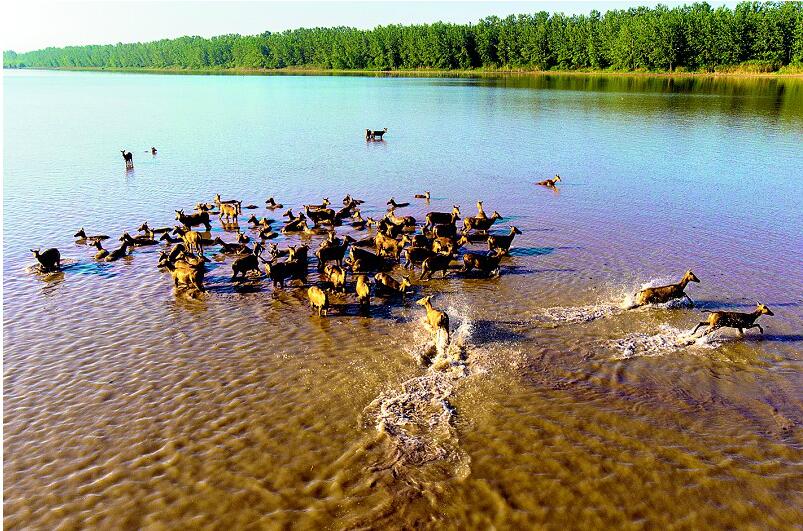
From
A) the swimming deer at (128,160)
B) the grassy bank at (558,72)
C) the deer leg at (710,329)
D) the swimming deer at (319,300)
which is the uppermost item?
the grassy bank at (558,72)

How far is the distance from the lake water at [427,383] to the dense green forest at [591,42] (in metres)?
94.2

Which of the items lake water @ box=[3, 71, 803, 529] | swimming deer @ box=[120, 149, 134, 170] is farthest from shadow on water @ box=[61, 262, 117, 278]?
swimming deer @ box=[120, 149, 134, 170]

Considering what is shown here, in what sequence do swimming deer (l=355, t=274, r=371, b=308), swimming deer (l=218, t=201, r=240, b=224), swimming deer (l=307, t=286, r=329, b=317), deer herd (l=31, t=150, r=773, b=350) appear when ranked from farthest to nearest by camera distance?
1. swimming deer (l=218, t=201, r=240, b=224)
2. deer herd (l=31, t=150, r=773, b=350)
3. swimming deer (l=355, t=274, r=371, b=308)
4. swimming deer (l=307, t=286, r=329, b=317)

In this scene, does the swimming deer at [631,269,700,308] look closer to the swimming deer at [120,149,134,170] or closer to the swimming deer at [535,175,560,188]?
the swimming deer at [535,175,560,188]

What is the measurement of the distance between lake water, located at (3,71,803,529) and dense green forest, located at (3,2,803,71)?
94.2 meters

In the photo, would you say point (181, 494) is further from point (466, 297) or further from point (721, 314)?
point (721, 314)

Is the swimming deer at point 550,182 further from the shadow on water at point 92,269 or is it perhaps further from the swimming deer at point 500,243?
the shadow on water at point 92,269

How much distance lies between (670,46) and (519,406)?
122995 millimetres

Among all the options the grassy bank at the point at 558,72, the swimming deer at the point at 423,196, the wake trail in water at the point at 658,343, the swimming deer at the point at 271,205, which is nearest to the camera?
the wake trail in water at the point at 658,343

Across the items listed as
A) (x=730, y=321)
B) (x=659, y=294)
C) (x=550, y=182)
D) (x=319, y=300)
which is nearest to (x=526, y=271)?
(x=659, y=294)

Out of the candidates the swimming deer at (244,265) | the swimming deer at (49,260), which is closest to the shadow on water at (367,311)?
the swimming deer at (244,265)

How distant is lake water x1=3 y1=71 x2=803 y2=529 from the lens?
29.4ft

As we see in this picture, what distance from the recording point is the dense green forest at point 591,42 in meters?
103

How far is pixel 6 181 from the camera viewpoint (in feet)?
105
